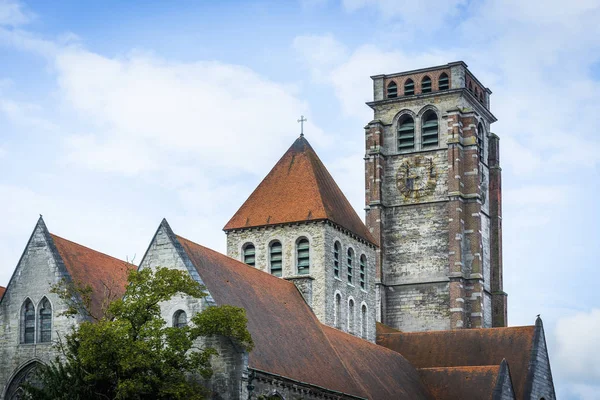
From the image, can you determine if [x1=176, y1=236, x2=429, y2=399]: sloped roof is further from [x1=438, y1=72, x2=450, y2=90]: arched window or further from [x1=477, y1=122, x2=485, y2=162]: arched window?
[x1=438, y1=72, x2=450, y2=90]: arched window

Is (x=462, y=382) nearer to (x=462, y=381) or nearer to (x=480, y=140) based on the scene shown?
(x=462, y=381)

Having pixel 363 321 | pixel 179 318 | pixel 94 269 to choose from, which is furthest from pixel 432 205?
pixel 179 318

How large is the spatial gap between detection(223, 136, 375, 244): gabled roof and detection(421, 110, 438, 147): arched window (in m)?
23.5

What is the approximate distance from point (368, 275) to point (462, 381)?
7.94 meters

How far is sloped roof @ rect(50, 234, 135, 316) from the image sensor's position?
4831cm

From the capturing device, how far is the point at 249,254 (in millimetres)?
61531

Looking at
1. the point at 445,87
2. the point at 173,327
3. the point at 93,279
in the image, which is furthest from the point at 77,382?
the point at 445,87

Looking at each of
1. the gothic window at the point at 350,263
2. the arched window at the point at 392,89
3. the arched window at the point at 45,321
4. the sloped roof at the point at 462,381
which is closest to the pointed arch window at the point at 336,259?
the gothic window at the point at 350,263

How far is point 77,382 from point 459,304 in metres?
46.3

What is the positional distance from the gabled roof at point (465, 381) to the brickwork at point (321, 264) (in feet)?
14.9

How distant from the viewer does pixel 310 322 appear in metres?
55.1

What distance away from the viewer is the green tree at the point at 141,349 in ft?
132

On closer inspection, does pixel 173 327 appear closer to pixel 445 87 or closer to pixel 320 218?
pixel 320 218

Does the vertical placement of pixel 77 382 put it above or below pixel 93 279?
below
